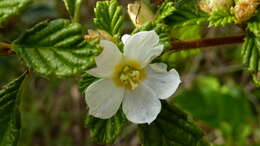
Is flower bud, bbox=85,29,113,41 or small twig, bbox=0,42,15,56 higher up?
small twig, bbox=0,42,15,56

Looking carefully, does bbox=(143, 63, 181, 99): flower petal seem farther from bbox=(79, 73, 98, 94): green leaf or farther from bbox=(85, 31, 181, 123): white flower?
bbox=(79, 73, 98, 94): green leaf

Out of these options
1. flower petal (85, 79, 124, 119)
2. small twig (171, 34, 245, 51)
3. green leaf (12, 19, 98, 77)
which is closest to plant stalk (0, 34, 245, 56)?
small twig (171, 34, 245, 51)

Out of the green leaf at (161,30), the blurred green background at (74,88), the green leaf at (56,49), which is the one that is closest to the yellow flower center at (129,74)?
the green leaf at (161,30)

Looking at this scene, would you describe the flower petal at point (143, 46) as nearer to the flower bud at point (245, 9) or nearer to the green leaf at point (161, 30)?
the green leaf at point (161, 30)

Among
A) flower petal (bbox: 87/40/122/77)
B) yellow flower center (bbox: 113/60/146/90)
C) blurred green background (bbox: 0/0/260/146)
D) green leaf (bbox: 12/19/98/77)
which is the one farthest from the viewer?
blurred green background (bbox: 0/0/260/146)

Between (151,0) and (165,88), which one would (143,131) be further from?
(151,0)

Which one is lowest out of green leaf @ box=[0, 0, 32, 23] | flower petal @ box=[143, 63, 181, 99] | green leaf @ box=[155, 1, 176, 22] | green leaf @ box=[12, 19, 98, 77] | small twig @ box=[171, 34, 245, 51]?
flower petal @ box=[143, 63, 181, 99]
